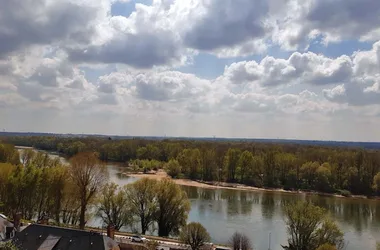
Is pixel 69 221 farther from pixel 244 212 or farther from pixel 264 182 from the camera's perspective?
pixel 264 182

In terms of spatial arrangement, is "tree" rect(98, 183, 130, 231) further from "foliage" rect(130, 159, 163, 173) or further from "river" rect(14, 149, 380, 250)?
"foliage" rect(130, 159, 163, 173)

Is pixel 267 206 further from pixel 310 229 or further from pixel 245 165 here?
pixel 245 165

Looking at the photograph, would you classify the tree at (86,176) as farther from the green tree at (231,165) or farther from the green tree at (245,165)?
the green tree at (231,165)

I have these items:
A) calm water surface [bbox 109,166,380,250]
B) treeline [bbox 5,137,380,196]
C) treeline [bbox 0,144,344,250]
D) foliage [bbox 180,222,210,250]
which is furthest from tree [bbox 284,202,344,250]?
treeline [bbox 5,137,380,196]

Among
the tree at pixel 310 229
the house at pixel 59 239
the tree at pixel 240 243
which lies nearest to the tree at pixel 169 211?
the tree at pixel 240 243

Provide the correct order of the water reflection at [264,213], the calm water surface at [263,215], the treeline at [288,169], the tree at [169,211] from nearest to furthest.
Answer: the tree at [169,211] < the calm water surface at [263,215] < the water reflection at [264,213] < the treeline at [288,169]
